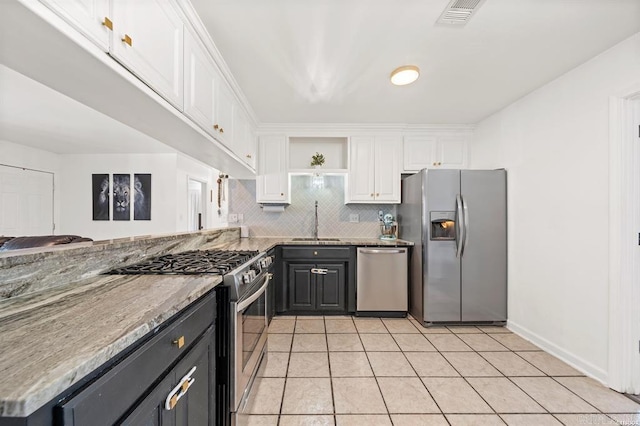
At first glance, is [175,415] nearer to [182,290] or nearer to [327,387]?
[182,290]

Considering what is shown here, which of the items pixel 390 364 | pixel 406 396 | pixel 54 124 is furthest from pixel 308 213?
pixel 54 124

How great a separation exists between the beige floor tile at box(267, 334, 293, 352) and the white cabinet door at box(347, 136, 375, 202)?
73.2 inches

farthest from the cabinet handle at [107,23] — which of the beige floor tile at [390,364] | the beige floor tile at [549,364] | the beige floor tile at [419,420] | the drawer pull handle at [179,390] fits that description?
the beige floor tile at [549,364]

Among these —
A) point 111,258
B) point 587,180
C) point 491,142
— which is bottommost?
point 111,258

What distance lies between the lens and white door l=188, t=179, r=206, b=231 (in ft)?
21.2

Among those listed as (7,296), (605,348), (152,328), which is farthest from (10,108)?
(605,348)

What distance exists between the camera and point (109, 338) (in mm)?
604

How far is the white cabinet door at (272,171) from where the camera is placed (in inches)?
136

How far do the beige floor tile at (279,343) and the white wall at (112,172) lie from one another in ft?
13.6

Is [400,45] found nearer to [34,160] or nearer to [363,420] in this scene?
[363,420]

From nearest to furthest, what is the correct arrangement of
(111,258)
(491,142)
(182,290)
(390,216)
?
1. (182,290)
2. (111,258)
3. (491,142)
4. (390,216)

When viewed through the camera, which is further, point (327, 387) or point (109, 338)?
point (327, 387)

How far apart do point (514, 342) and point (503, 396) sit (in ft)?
3.33

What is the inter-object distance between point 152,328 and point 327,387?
152 centimetres
